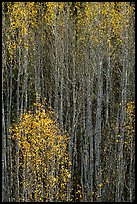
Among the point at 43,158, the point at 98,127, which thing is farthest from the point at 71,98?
the point at 43,158

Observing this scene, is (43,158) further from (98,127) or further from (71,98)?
(71,98)

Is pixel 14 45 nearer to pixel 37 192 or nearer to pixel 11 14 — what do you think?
pixel 11 14

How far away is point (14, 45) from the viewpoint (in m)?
15.4

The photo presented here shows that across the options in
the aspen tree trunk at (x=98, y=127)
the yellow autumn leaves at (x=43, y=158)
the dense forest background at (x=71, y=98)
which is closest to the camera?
the yellow autumn leaves at (x=43, y=158)

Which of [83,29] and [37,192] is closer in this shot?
[37,192]

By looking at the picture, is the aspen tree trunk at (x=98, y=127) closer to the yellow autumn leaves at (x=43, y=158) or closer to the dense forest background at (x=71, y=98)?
the dense forest background at (x=71, y=98)

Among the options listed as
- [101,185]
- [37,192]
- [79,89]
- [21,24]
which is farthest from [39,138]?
[21,24]

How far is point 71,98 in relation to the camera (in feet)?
51.8

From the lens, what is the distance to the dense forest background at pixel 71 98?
43.1ft

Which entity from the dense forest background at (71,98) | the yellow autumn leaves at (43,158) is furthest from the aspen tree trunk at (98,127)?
the yellow autumn leaves at (43,158)

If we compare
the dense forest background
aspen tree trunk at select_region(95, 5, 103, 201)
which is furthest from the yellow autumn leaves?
aspen tree trunk at select_region(95, 5, 103, 201)

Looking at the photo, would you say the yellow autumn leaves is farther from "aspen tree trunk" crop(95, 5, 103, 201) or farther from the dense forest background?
"aspen tree trunk" crop(95, 5, 103, 201)

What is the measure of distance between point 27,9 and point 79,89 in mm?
3469

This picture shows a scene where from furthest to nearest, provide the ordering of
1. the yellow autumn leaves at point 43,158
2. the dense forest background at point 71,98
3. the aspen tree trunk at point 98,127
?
the aspen tree trunk at point 98,127 → the dense forest background at point 71,98 → the yellow autumn leaves at point 43,158
